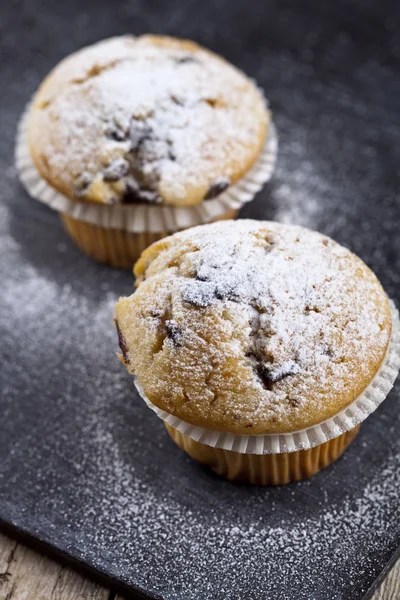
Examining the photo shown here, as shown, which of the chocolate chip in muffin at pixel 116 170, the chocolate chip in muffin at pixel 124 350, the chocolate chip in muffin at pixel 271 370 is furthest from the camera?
the chocolate chip in muffin at pixel 116 170

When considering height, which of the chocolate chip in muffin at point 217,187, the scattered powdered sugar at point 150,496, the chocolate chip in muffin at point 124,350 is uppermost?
the chocolate chip in muffin at point 217,187

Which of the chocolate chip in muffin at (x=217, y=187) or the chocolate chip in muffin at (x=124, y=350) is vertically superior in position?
the chocolate chip in muffin at (x=217, y=187)

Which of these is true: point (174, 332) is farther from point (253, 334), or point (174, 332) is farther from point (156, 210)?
point (156, 210)

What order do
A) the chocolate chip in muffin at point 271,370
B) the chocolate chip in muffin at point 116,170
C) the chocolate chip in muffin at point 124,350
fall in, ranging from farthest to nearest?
the chocolate chip in muffin at point 116,170 → the chocolate chip in muffin at point 124,350 → the chocolate chip in muffin at point 271,370

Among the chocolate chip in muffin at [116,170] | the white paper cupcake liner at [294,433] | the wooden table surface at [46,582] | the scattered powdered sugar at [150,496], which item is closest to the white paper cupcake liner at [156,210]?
the chocolate chip in muffin at [116,170]

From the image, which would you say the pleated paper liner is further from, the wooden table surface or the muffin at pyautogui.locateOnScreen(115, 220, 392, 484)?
the wooden table surface

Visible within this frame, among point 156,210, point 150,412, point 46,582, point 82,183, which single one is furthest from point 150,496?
point 82,183

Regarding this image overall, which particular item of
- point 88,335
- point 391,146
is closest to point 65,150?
point 88,335

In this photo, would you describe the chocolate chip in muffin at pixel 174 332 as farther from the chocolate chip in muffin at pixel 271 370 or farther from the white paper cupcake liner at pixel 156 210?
the white paper cupcake liner at pixel 156 210
